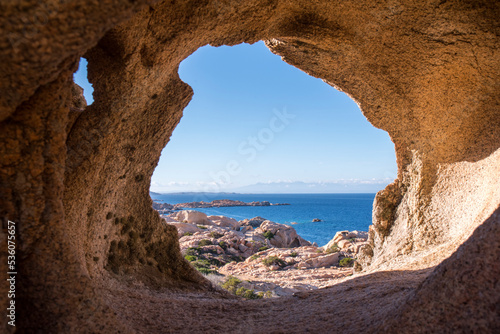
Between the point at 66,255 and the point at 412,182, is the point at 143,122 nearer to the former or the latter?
the point at 66,255

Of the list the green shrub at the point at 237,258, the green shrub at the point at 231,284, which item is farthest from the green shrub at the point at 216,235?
the green shrub at the point at 231,284

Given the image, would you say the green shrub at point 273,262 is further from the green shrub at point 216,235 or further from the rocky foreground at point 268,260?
the green shrub at point 216,235

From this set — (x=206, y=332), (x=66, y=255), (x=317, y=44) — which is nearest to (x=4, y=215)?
(x=66, y=255)

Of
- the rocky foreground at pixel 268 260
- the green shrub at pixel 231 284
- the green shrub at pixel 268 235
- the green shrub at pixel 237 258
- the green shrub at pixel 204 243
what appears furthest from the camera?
the green shrub at pixel 268 235

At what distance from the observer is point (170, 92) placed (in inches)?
256

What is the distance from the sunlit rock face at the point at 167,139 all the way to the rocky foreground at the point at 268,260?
3.75 meters

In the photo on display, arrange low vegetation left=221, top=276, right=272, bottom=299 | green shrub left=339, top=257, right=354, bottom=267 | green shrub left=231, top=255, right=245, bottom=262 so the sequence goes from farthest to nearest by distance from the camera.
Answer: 1. green shrub left=231, top=255, right=245, bottom=262
2. green shrub left=339, top=257, right=354, bottom=267
3. low vegetation left=221, top=276, right=272, bottom=299

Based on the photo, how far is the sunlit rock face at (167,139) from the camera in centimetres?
269

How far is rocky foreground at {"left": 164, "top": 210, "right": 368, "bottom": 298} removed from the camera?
12547mm

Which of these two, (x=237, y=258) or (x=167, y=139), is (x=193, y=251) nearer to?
(x=237, y=258)

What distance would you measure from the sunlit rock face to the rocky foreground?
3.75 meters

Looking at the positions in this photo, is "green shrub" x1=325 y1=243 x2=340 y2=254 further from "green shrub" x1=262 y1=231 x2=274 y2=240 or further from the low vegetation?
the low vegetation

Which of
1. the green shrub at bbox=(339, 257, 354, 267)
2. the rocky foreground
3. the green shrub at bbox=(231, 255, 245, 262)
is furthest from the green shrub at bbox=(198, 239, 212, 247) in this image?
the green shrub at bbox=(339, 257, 354, 267)

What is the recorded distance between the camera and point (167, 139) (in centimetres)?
713
